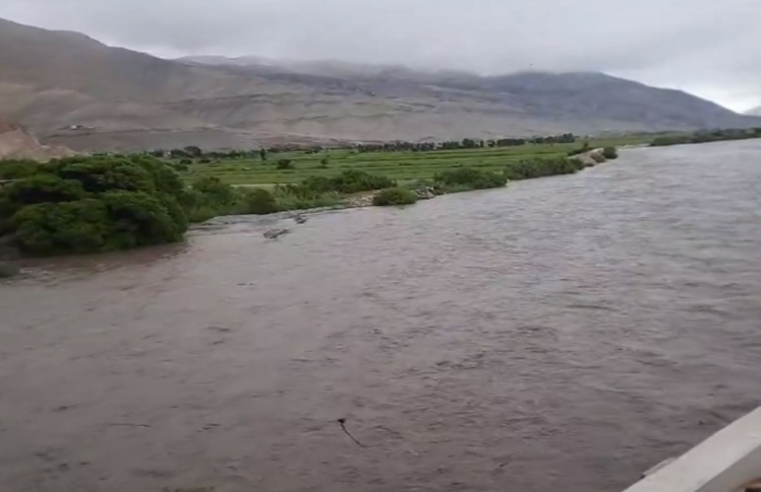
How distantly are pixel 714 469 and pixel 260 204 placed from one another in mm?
32786

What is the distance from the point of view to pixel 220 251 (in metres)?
25.5

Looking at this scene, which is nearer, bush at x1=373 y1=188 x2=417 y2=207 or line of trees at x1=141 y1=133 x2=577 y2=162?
bush at x1=373 y1=188 x2=417 y2=207

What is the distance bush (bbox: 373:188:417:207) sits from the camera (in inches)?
1517

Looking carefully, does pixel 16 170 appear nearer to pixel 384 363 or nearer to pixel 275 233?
pixel 275 233

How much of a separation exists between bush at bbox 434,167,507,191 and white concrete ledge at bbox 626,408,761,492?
4017 centimetres

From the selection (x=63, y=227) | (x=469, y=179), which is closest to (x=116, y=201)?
(x=63, y=227)

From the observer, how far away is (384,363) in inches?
479

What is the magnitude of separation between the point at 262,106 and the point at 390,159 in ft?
297

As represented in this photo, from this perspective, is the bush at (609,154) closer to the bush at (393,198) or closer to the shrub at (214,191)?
the bush at (393,198)

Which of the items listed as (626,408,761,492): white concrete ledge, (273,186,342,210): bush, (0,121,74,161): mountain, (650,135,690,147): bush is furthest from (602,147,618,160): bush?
(626,408,761,492): white concrete ledge

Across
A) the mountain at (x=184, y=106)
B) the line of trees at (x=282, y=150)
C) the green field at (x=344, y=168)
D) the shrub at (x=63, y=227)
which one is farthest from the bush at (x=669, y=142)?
the shrub at (x=63, y=227)

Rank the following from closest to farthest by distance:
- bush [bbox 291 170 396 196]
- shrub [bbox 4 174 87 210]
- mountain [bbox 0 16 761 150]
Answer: shrub [bbox 4 174 87 210]
bush [bbox 291 170 396 196]
mountain [bbox 0 16 761 150]

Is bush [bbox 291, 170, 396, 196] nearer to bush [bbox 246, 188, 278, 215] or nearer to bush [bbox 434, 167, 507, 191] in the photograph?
bush [bbox 434, 167, 507, 191]

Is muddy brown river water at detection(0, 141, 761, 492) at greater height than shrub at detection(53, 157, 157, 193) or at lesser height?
lesser
